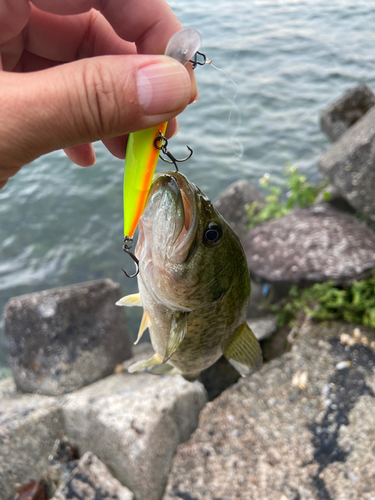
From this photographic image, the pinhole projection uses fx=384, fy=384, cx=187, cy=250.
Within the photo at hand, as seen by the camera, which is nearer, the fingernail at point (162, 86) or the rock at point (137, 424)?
the fingernail at point (162, 86)

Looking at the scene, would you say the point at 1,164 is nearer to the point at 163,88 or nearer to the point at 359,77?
the point at 163,88

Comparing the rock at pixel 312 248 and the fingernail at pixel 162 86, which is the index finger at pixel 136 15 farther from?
the rock at pixel 312 248

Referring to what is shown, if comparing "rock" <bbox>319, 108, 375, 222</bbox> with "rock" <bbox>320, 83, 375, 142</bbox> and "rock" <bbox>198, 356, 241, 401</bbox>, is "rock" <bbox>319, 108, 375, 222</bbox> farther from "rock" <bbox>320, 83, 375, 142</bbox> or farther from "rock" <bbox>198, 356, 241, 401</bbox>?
"rock" <bbox>198, 356, 241, 401</bbox>

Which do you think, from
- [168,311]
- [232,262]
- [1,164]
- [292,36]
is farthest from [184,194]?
[292,36]

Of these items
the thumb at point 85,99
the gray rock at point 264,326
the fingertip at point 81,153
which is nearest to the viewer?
the thumb at point 85,99

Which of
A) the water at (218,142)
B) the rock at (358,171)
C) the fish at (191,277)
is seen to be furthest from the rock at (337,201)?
the fish at (191,277)

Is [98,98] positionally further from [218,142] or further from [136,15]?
[218,142]
